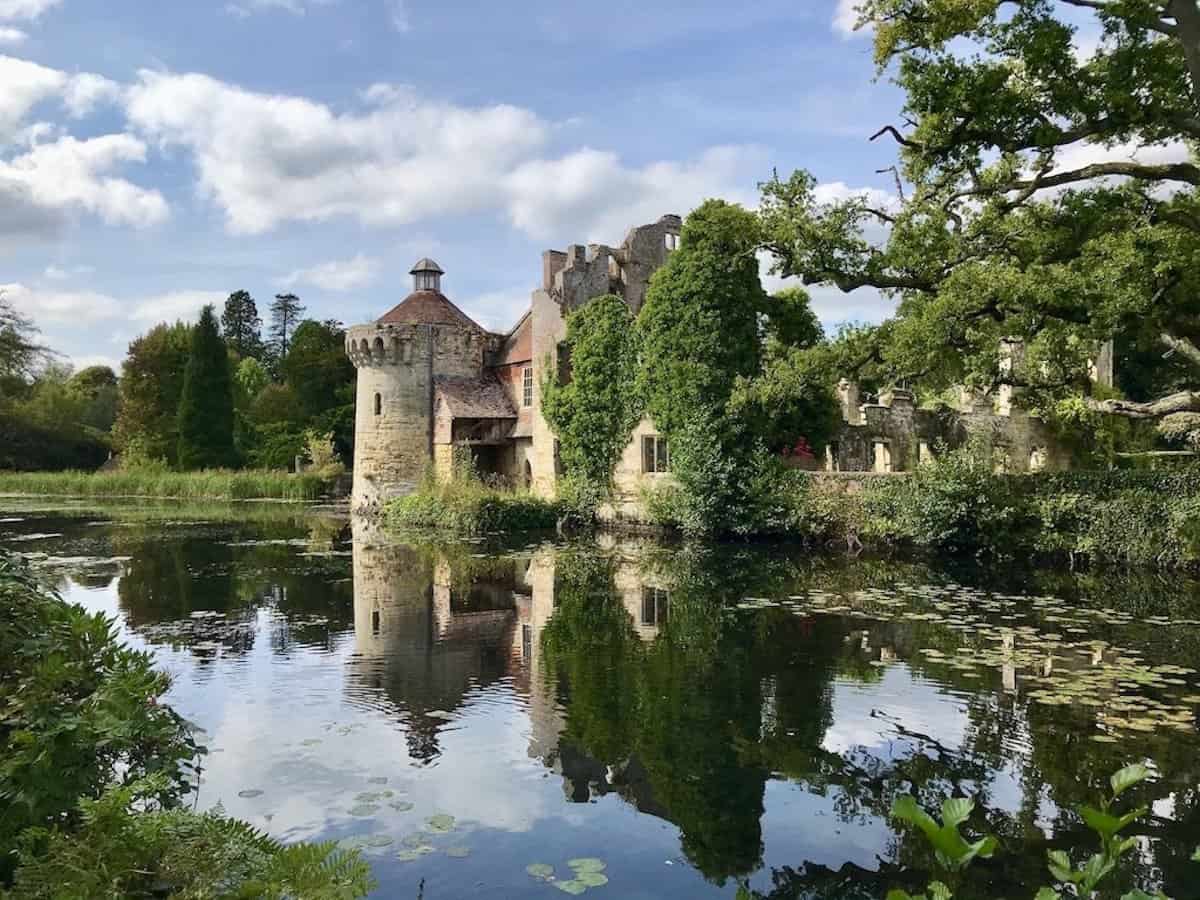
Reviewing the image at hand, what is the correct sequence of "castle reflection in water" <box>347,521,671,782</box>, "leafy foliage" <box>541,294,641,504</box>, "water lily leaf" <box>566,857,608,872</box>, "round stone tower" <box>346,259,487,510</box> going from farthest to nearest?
"round stone tower" <box>346,259,487,510</box>
"leafy foliage" <box>541,294,641,504</box>
"castle reflection in water" <box>347,521,671,782</box>
"water lily leaf" <box>566,857,608,872</box>

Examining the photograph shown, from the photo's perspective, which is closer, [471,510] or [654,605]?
[654,605]

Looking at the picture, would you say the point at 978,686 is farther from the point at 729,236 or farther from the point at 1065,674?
the point at 729,236

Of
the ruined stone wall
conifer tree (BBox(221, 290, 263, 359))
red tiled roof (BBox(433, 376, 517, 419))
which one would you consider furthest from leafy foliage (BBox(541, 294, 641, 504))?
conifer tree (BBox(221, 290, 263, 359))

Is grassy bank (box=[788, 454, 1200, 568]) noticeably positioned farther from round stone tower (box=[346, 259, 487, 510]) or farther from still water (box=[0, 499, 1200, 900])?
round stone tower (box=[346, 259, 487, 510])

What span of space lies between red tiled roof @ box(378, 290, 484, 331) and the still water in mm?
19305

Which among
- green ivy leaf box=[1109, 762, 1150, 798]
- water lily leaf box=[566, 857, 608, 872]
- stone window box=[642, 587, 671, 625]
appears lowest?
water lily leaf box=[566, 857, 608, 872]

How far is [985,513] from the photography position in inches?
712

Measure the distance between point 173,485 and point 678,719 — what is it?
38298 millimetres

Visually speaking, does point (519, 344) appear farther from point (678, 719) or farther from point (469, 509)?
point (678, 719)

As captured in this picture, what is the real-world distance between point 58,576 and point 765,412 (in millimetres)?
15352

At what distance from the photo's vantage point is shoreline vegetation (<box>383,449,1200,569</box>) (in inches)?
649

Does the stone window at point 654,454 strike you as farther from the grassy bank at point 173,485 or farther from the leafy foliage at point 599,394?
the grassy bank at point 173,485

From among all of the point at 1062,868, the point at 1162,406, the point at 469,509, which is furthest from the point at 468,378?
the point at 1062,868

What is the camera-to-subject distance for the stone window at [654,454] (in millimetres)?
25453
